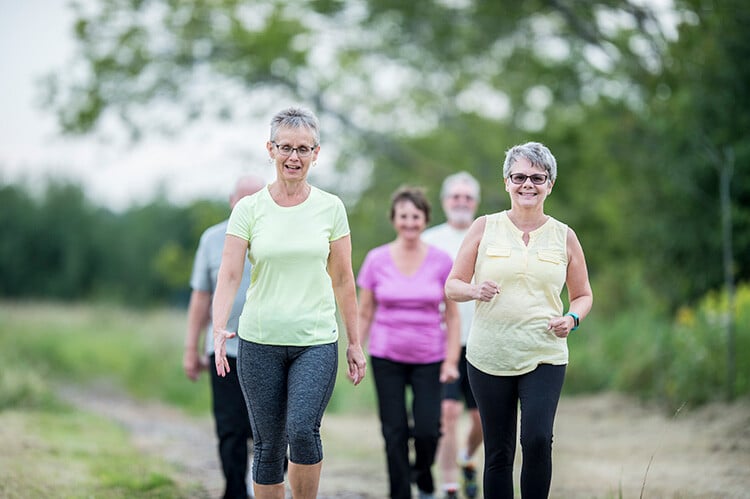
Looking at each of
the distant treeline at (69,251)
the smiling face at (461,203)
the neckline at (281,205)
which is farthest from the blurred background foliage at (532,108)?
the distant treeline at (69,251)

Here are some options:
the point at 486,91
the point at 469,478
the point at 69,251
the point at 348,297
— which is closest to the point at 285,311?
the point at 348,297

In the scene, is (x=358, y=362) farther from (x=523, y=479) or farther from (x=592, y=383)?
(x=592, y=383)

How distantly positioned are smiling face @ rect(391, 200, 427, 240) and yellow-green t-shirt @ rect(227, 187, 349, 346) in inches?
80.5

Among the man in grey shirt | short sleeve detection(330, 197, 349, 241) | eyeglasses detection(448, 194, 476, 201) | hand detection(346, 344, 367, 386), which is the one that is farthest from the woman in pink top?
short sleeve detection(330, 197, 349, 241)

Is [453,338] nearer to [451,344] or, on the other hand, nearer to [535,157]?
[451,344]

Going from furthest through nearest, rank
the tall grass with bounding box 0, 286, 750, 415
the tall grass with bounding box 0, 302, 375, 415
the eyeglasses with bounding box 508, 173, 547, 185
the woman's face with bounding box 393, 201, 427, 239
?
the tall grass with bounding box 0, 302, 375, 415, the tall grass with bounding box 0, 286, 750, 415, the woman's face with bounding box 393, 201, 427, 239, the eyeglasses with bounding box 508, 173, 547, 185

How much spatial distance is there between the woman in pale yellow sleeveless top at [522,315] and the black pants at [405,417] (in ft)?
5.40

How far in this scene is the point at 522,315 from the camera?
450 centimetres

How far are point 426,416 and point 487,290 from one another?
2.08 m

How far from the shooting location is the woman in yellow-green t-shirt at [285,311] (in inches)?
173

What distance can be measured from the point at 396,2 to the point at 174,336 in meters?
9.13

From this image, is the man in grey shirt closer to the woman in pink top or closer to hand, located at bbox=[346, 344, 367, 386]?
the woman in pink top

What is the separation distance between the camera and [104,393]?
58.4 ft

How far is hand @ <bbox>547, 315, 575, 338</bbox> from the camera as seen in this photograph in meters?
4.41
